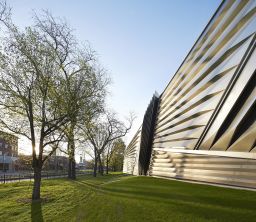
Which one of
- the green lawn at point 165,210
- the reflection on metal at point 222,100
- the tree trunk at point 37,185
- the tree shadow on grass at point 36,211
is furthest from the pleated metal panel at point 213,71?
the tree trunk at point 37,185

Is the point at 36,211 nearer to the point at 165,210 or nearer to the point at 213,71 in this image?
the point at 165,210

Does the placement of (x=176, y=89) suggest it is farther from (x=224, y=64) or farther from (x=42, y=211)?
(x=42, y=211)

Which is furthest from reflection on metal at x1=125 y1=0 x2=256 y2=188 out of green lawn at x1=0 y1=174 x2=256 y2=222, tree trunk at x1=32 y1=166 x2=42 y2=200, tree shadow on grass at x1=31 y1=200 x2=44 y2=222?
tree trunk at x1=32 y1=166 x2=42 y2=200

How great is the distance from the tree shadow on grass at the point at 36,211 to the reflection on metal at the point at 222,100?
A: 277 inches

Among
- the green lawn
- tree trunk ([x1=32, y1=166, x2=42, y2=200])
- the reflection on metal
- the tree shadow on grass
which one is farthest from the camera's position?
tree trunk ([x1=32, y1=166, x2=42, y2=200])

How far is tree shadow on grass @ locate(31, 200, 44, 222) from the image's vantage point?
436 inches

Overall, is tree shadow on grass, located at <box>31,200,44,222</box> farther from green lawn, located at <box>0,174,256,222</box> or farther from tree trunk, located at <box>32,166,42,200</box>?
tree trunk, located at <box>32,166,42,200</box>

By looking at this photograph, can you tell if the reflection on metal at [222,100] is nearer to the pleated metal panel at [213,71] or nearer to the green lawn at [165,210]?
the pleated metal panel at [213,71]

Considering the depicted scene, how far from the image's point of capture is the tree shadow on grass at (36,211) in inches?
436

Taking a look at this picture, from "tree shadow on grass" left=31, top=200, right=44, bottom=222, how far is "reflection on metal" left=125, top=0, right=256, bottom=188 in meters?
7.04

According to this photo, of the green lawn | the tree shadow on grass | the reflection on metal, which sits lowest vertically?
the tree shadow on grass

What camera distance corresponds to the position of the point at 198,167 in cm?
1493

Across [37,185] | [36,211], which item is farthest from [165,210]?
[37,185]

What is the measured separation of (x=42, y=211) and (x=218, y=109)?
8.33m
